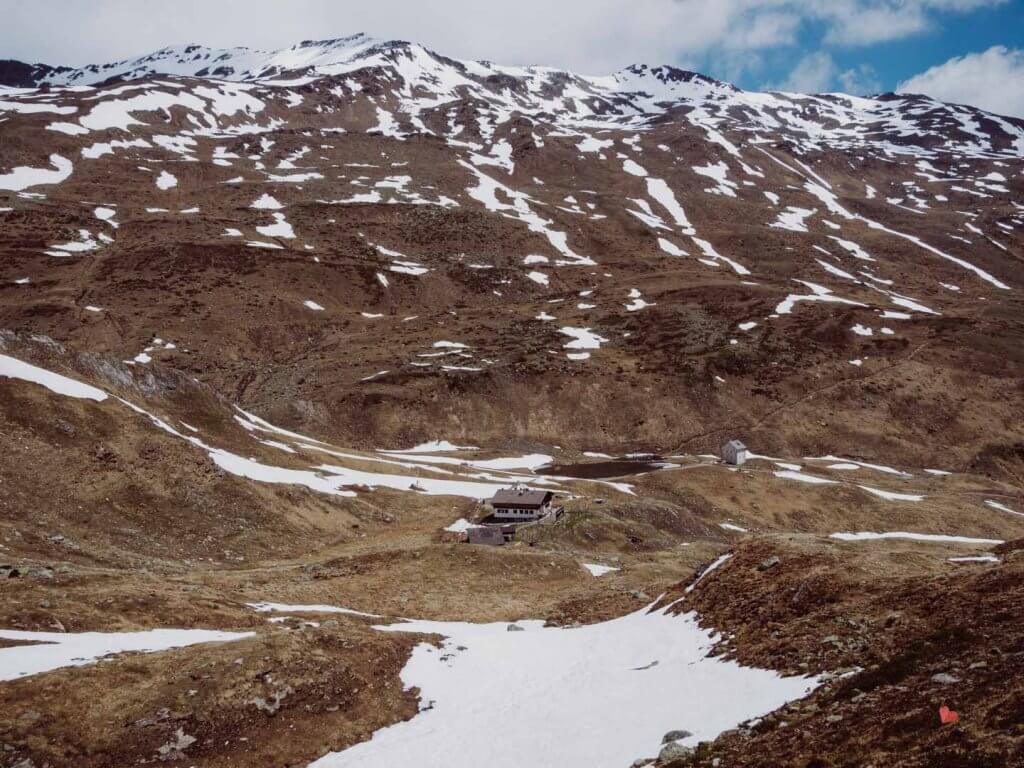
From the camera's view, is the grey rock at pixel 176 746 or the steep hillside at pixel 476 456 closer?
the grey rock at pixel 176 746

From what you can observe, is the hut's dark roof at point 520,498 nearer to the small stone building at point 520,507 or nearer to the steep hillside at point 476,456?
the small stone building at point 520,507

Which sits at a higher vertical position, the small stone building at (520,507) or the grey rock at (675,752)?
→ the grey rock at (675,752)

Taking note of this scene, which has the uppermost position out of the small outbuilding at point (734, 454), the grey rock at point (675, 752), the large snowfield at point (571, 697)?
the grey rock at point (675, 752)

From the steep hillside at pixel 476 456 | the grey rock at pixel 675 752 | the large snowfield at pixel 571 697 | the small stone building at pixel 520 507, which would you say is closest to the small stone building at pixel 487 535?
the steep hillside at pixel 476 456

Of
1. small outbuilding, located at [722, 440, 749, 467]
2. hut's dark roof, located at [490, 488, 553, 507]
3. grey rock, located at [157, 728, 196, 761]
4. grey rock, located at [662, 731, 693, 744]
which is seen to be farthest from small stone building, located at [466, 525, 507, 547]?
small outbuilding, located at [722, 440, 749, 467]

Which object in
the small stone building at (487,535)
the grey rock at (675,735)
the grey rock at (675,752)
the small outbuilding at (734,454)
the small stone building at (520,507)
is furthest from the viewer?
the small outbuilding at (734,454)

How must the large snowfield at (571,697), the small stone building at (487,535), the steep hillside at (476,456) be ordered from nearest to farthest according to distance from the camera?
1. the large snowfield at (571,697)
2. the steep hillside at (476,456)
3. the small stone building at (487,535)

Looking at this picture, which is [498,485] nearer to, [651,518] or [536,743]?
[651,518]
